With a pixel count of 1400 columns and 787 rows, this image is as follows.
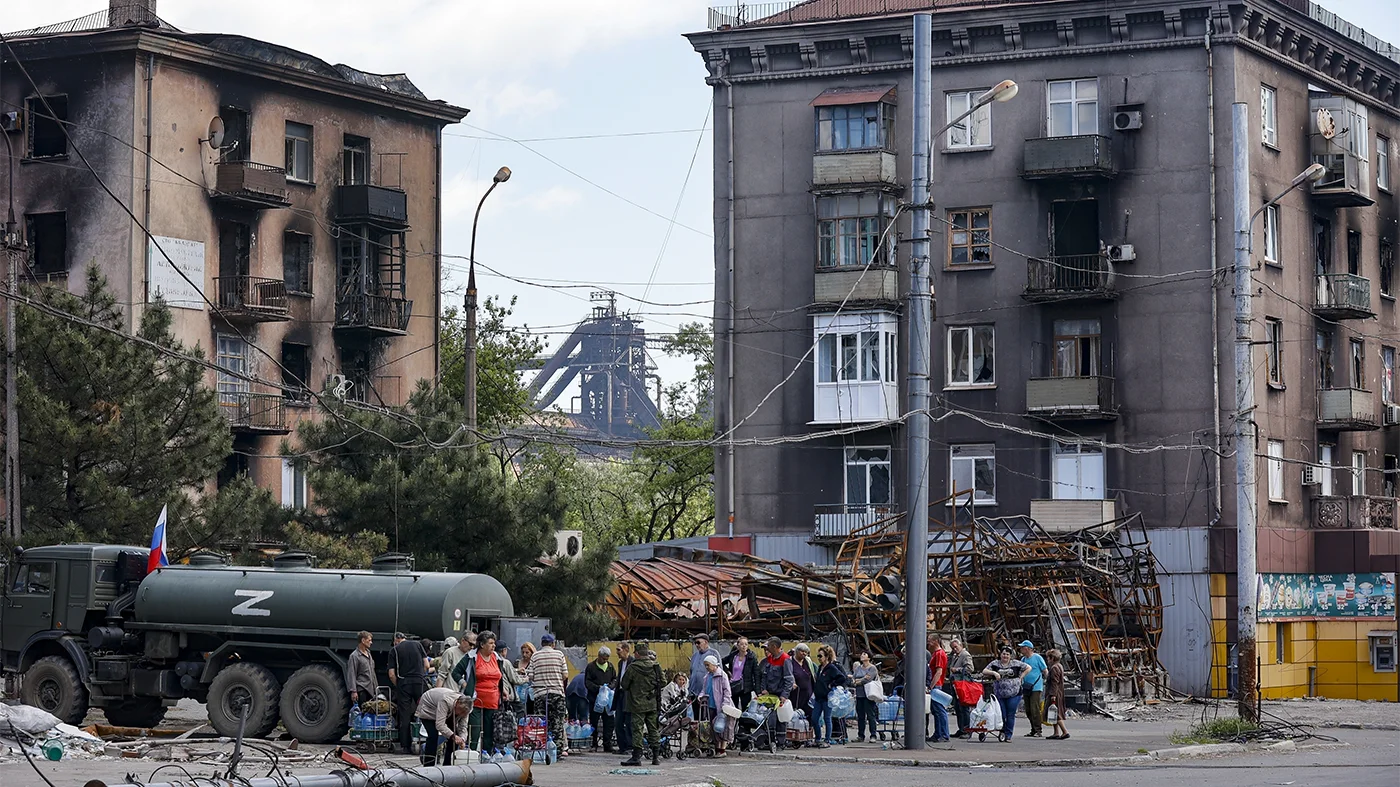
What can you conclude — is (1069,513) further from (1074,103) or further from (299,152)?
(299,152)

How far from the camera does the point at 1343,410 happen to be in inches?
2057

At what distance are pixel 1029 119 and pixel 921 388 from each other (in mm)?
24807

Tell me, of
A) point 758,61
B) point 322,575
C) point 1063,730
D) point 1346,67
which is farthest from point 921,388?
point 1346,67

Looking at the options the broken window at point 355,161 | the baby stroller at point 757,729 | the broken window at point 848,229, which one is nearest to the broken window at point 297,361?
the broken window at point 355,161

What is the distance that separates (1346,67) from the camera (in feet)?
178

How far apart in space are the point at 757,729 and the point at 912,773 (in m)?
3.98

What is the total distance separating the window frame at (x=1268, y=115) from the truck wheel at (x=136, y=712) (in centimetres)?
3365

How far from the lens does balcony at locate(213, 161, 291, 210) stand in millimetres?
49656

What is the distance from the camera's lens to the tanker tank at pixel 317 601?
26641 mm

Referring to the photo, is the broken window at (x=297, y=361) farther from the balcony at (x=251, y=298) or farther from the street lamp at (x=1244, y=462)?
the street lamp at (x=1244, y=462)

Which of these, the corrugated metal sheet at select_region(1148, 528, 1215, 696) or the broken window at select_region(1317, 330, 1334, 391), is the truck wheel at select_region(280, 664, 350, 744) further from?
the broken window at select_region(1317, 330, 1334, 391)

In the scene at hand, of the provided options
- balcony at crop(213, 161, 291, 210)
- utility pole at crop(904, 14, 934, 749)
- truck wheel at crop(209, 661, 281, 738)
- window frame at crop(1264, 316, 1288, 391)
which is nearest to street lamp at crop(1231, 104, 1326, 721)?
utility pole at crop(904, 14, 934, 749)

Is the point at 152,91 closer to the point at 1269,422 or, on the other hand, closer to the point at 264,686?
the point at 264,686

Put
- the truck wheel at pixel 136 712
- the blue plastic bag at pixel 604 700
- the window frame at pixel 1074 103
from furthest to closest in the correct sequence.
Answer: the window frame at pixel 1074 103 < the truck wheel at pixel 136 712 < the blue plastic bag at pixel 604 700
